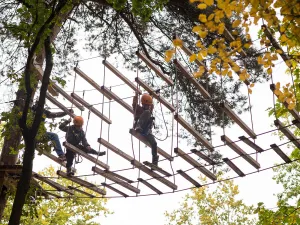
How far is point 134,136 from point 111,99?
2.76 feet

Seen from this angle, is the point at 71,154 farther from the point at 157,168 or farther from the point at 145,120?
the point at 157,168

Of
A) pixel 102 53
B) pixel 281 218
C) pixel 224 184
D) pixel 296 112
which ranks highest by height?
pixel 224 184

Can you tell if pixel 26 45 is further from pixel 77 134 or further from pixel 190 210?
pixel 190 210

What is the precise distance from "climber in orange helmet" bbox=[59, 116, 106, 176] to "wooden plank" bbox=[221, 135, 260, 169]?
235 cm

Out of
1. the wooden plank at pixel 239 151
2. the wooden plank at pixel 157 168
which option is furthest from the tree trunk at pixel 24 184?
the wooden plank at pixel 239 151

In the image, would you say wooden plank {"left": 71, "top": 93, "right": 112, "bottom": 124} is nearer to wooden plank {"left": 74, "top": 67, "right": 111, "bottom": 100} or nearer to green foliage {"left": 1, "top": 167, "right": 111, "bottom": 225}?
wooden plank {"left": 74, "top": 67, "right": 111, "bottom": 100}

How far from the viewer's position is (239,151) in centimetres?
591

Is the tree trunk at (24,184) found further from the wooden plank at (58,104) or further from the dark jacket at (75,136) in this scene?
the wooden plank at (58,104)

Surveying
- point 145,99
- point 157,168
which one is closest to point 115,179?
point 157,168

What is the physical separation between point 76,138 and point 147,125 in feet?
4.16

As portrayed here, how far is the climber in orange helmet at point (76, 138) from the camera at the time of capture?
24.7 feet

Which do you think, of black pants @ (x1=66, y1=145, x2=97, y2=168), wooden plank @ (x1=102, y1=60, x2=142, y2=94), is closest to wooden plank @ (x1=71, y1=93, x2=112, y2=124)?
black pants @ (x1=66, y1=145, x2=97, y2=168)

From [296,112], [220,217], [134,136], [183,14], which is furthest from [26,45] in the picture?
[220,217]

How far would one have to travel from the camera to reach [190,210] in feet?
65.4
